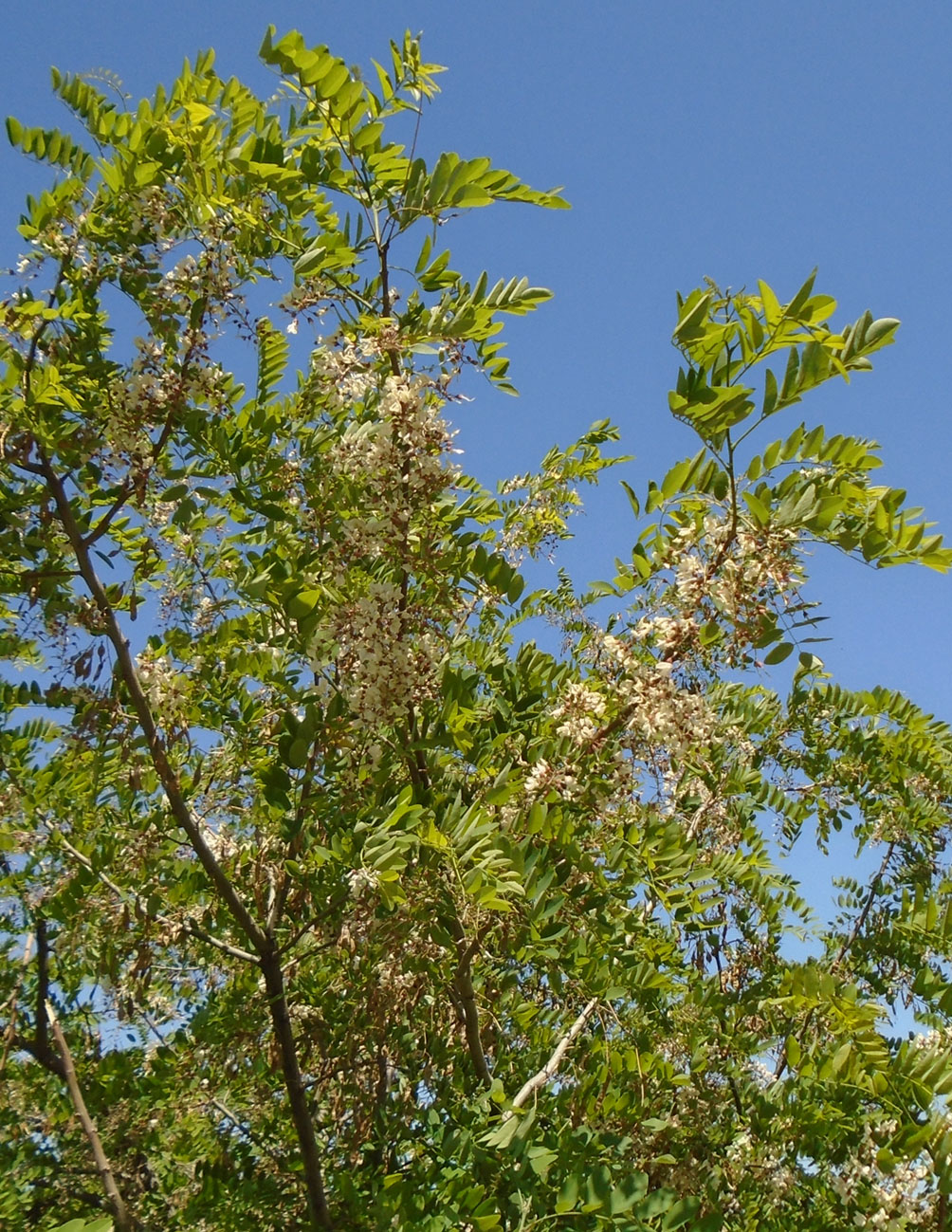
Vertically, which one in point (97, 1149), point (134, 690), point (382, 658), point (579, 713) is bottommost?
point (97, 1149)

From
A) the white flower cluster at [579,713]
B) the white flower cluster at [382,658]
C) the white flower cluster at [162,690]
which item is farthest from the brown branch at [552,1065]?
the white flower cluster at [162,690]

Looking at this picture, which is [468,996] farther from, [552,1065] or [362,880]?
[362,880]

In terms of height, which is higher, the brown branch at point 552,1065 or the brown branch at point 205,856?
the brown branch at point 205,856

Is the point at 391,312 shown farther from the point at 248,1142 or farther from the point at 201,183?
the point at 248,1142

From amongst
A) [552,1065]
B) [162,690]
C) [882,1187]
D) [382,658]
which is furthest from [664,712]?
[882,1187]

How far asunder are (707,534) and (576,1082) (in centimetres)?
153

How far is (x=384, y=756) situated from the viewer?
2293 millimetres

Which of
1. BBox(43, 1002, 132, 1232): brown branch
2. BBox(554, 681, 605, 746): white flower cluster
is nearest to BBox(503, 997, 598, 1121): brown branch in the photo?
BBox(554, 681, 605, 746): white flower cluster

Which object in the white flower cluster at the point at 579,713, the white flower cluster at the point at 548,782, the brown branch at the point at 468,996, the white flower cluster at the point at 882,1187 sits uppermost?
the white flower cluster at the point at 579,713

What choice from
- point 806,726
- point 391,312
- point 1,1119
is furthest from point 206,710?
point 806,726

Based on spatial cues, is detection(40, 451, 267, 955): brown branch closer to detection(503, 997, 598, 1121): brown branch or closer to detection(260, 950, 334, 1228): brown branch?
detection(260, 950, 334, 1228): brown branch

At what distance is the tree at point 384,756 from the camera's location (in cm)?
209

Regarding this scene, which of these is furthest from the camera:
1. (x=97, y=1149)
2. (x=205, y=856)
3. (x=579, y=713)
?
(x=97, y=1149)

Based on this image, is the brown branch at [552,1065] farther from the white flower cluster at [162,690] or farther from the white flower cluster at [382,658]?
the white flower cluster at [162,690]
